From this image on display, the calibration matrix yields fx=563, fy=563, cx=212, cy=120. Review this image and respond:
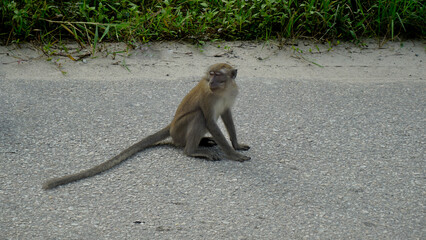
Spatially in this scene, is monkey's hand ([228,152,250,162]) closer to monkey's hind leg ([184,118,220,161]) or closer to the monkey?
the monkey

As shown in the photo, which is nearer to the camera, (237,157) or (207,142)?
(237,157)

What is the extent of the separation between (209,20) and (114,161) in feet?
10.8

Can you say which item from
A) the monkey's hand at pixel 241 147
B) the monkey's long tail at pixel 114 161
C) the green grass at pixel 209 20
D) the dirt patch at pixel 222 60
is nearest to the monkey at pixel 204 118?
the monkey's long tail at pixel 114 161

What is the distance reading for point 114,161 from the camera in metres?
4.73

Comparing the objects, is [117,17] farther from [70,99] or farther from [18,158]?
[18,158]

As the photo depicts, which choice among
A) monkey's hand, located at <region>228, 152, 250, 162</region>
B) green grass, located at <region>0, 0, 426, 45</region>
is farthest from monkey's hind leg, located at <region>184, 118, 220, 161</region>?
green grass, located at <region>0, 0, 426, 45</region>

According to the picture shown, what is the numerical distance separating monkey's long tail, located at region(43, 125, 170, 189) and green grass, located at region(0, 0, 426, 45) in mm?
2445

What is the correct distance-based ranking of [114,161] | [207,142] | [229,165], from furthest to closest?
[207,142] < [229,165] < [114,161]

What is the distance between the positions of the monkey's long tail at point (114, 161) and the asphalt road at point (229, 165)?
62 mm

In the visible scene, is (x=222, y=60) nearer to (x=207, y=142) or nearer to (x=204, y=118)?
(x=207, y=142)

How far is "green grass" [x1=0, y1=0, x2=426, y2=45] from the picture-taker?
23.6 ft

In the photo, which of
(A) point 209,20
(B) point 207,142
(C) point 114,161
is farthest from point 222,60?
(C) point 114,161

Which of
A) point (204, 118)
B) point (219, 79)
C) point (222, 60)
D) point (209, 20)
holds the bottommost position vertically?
point (222, 60)

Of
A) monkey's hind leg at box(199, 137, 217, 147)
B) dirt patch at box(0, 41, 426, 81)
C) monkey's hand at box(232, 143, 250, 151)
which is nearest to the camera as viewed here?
monkey's hand at box(232, 143, 250, 151)
